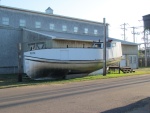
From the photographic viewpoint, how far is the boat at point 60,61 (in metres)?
27.0

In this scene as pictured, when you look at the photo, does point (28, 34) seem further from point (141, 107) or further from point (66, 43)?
point (141, 107)

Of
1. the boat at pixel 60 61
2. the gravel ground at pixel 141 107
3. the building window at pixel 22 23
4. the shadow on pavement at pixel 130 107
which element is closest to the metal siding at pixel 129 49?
the building window at pixel 22 23

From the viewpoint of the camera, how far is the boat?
88.4 feet

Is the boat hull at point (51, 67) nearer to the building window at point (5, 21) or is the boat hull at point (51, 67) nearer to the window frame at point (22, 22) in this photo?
the building window at point (5, 21)

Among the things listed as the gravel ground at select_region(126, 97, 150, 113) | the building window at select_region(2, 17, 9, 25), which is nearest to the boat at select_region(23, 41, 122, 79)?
the building window at select_region(2, 17, 9, 25)

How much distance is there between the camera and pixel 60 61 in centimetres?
2770

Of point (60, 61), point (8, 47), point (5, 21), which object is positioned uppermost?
point (5, 21)

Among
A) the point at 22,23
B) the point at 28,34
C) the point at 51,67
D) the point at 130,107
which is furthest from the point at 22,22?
the point at 130,107

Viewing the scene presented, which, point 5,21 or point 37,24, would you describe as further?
point 37,24

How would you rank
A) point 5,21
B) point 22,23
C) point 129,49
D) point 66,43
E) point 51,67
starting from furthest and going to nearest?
point 129,49, point 22,23, point 5,21, point 66,43, point 51,67

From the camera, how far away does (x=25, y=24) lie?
3962cm

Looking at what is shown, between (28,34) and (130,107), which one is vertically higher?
(28,34)

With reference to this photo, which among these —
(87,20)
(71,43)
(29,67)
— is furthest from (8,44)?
(87,20)

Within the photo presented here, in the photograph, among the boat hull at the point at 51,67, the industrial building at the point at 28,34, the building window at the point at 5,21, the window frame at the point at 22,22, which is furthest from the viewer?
the window frame at the point at 22,22
